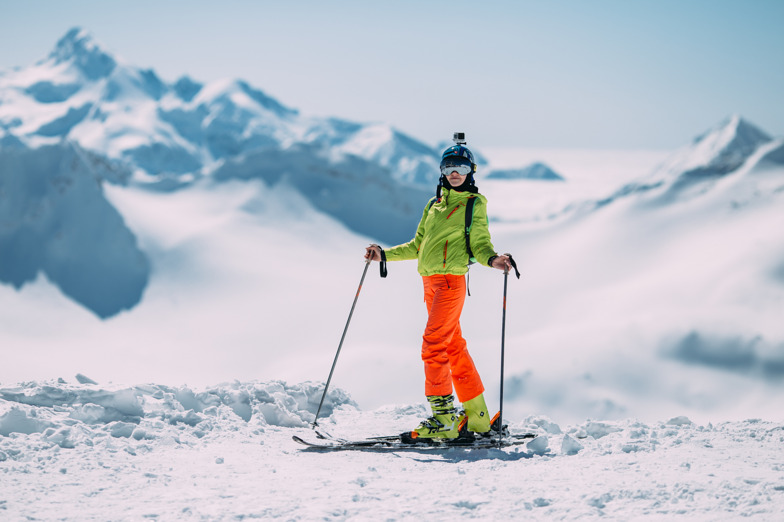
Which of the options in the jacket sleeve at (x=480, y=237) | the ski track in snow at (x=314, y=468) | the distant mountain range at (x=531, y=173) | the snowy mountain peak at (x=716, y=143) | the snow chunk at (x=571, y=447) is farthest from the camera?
the distant mountain range at (x=531, y=173)

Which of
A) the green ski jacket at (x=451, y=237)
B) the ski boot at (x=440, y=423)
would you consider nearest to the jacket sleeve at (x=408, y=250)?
the green ski jacket at (x=451, y=237)

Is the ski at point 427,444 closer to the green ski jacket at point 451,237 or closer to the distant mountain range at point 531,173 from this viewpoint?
the green ski jacket at point 451,237

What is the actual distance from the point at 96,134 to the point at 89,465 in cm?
17661

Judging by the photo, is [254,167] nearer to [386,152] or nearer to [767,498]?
[767,498]

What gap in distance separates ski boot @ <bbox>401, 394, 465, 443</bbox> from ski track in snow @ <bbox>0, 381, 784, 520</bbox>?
21 cm

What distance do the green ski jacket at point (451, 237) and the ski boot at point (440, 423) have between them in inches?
39.5

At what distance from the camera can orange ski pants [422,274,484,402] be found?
5129 millimetres

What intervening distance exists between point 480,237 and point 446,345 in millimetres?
883

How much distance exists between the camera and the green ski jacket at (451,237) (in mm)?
5164

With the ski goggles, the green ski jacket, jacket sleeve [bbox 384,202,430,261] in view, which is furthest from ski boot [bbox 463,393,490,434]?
the ski goggles

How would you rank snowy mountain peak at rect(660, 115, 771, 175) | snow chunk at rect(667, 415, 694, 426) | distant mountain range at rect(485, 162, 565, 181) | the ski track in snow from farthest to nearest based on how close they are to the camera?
distant mountain range at rect(485, 162, 565, 181)
snowy mountain peak at rect(660, 115, 771, 175)
snow chunk at rect(667, 415, 694, 426)
the ski track in snow

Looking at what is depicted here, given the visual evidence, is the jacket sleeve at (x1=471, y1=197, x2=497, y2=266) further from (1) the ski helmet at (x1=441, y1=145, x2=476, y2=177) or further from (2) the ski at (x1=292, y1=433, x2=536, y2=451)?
(2) the ski at (x1=292, y1=433, x2=536, y2=451)

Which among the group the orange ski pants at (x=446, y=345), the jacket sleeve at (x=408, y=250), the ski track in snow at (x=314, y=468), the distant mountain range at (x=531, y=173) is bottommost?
the ski track in snow at (x=314, y=468)

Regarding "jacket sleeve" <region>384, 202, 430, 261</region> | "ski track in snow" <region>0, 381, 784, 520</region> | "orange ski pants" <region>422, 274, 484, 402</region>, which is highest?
"jacket sleeve" <region>384, 202, 430, 261</region>
